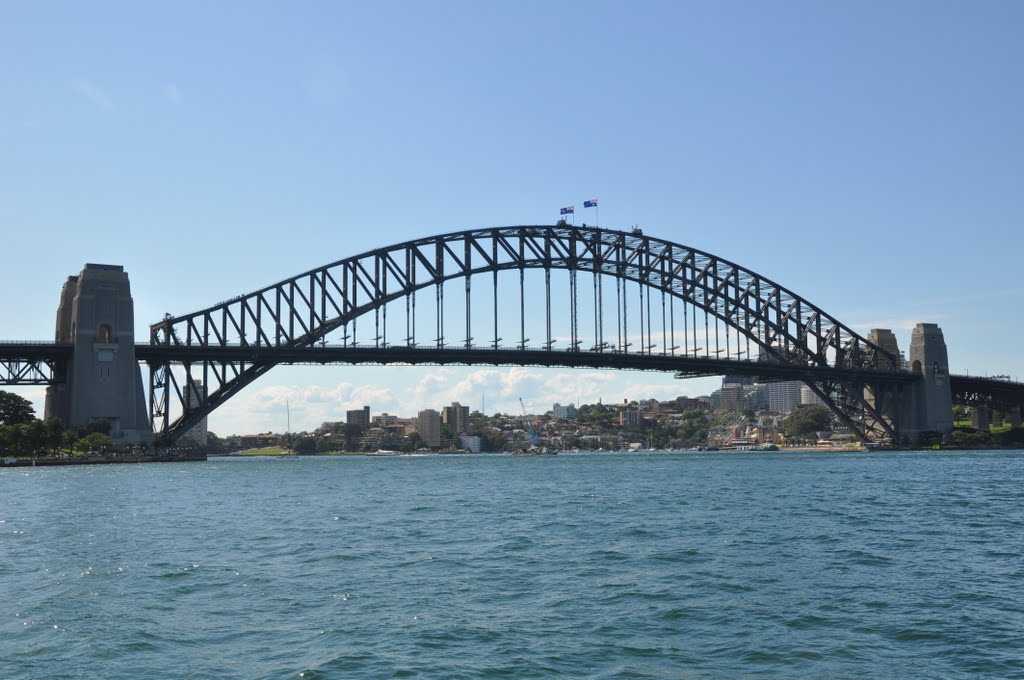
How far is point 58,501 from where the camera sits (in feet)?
143

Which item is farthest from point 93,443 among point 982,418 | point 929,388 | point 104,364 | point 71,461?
point 982,418

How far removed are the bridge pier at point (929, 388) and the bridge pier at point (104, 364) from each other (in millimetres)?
88218

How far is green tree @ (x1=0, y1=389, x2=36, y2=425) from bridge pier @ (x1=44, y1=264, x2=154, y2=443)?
4250mm

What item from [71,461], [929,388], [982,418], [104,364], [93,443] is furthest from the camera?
[982,418]

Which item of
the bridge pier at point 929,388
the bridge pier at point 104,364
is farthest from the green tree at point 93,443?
the bridge pier at point 929,388

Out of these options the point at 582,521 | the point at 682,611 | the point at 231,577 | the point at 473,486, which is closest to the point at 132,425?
the point at 473,486

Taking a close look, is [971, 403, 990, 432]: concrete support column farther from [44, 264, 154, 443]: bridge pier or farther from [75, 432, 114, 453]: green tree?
[75, 432, 114, 453]: green tree

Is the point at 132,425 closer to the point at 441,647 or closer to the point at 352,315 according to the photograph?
the point at 352,315

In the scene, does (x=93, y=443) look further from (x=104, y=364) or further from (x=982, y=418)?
(x=982, y=418)

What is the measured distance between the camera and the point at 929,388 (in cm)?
12875

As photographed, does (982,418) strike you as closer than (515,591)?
No

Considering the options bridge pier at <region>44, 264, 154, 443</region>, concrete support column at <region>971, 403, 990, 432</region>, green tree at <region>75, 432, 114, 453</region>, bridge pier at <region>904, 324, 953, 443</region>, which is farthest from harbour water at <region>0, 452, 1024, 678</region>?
concrete support column at <region>971, 403, 990, 432</region>

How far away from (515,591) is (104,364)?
75299 mm

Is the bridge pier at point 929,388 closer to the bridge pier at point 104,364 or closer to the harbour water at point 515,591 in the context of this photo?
the bridge pier at point 104,364
